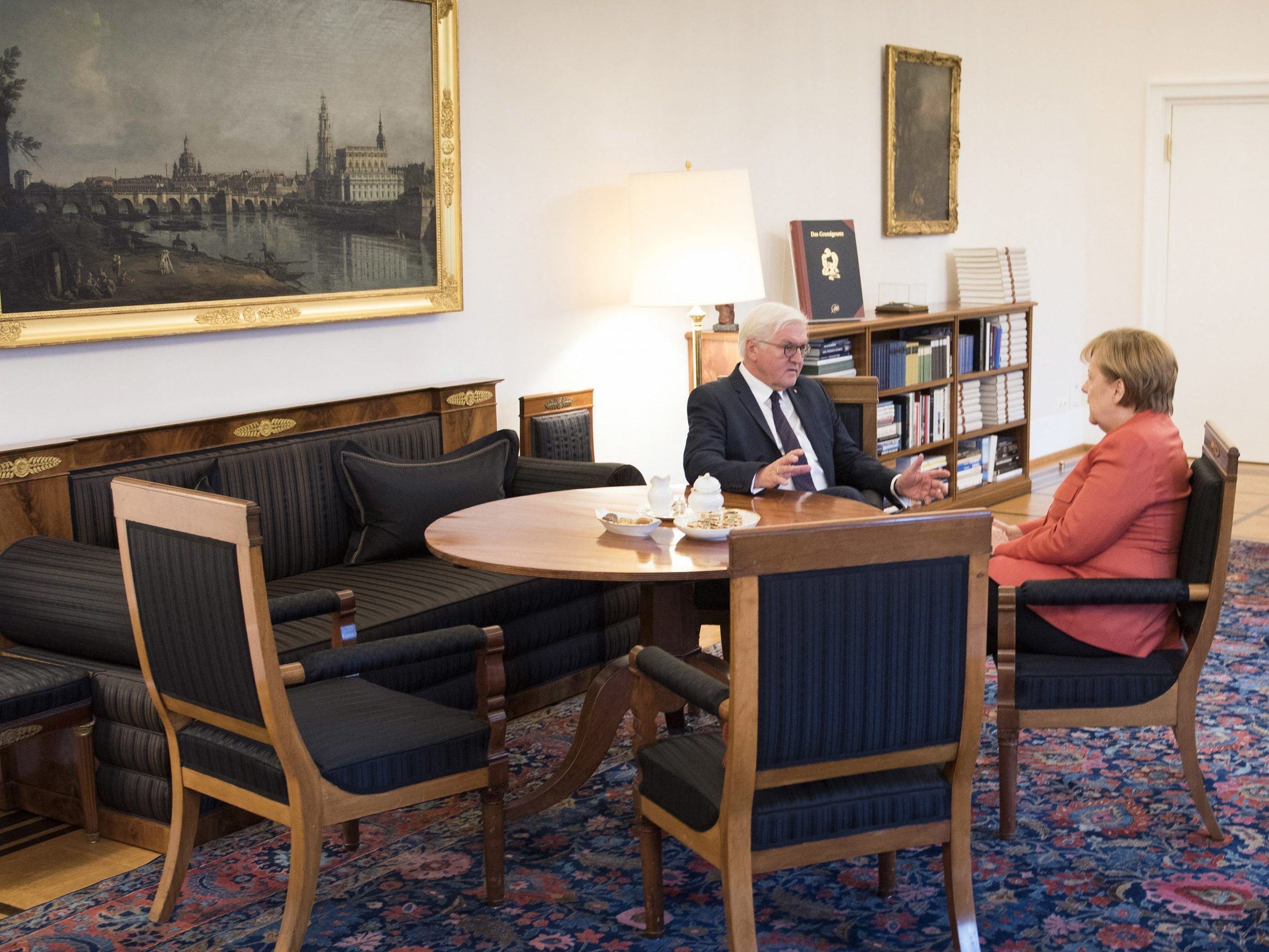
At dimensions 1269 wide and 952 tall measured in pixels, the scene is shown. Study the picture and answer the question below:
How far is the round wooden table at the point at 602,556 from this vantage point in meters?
3.25

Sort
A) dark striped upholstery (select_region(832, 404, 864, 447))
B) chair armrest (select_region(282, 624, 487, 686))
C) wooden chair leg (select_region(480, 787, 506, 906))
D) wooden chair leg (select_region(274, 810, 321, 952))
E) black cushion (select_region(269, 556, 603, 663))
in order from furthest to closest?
dark striped upholstery (select_region(832, 404, 864, 447)) → black cushion (select_region(269, 556, 603, 663)) → wooden chair leg (select_region(480, 787, 506, 906)) → chair armrest (select_region(282, 624, 487, 686)) → wooden chair leg (select_region(274, 810, 321, 952))

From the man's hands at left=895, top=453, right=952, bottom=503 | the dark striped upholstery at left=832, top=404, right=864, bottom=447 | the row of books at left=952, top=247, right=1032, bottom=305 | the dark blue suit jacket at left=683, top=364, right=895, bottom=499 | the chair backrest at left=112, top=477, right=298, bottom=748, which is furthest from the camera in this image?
the row of books at left=952, top=247, right=1032, bottom=305

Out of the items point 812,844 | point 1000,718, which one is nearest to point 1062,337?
point 1000,718

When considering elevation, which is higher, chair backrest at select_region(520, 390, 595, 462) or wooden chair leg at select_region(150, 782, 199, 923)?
chair backrest at select_region(520, 390, 595, 462)

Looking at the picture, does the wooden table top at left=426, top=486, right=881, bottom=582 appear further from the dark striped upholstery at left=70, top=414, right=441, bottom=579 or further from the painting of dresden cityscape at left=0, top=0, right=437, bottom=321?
the painting of dresden cityscape at left=0, top=0, right=437, bottom=321

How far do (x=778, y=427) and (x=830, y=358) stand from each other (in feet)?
7.28

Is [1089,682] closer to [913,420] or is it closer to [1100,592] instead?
[1100,592]

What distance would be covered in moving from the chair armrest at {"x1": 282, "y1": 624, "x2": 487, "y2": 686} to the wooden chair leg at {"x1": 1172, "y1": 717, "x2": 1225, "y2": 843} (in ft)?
5.94

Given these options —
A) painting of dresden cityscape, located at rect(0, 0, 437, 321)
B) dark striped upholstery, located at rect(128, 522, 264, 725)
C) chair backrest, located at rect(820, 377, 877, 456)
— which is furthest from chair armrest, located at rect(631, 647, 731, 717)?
painting of dresden cityscape, located at rect(0, 0, 437, 321)

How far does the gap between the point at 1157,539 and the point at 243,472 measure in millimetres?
2836

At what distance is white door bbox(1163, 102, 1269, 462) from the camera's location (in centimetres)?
940

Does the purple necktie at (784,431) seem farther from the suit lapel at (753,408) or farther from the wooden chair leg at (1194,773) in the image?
the wooden chair leg at (1194,773)

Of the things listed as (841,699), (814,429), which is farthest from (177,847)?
(814,429)

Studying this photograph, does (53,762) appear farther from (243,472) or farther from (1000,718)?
(1000,718)
